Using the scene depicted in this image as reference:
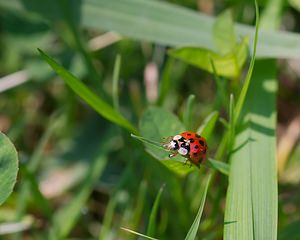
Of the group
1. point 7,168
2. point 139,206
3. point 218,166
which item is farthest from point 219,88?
point 7,168

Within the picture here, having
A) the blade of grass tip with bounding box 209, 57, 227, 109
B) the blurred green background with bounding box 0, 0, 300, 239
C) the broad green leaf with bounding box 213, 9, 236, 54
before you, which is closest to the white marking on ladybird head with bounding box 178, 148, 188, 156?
the blurred green background with bounding box 0, 0, 300, 239

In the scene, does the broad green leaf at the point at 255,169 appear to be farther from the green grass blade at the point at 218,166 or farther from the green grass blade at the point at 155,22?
the green grass blade at the point at 155,22

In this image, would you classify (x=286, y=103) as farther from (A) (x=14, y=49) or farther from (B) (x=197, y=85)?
(A) (x=14, y=49)

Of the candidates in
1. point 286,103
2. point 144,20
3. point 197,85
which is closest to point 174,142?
point 144,20

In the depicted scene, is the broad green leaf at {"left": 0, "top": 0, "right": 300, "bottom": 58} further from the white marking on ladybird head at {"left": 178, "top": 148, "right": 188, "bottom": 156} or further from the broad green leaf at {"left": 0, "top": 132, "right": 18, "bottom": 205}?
the broad green leaf at {"left": 0, "top": 132, "right": 18, "bottom": 205}

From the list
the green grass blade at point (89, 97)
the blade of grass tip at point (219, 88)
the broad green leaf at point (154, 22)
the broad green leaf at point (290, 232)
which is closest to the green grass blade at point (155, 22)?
the broad green leaf at point (154, 22)

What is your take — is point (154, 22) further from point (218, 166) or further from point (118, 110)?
→ point (218, 166)
